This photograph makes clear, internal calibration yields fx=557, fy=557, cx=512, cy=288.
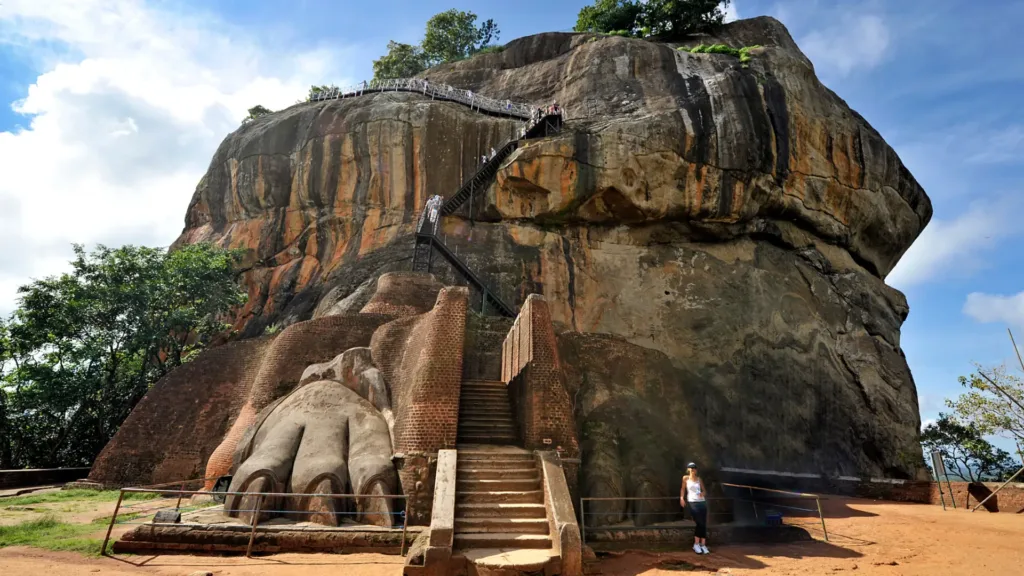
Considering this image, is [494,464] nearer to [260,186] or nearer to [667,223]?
[667,223]

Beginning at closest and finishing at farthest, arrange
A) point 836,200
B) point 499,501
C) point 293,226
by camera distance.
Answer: point 499,501
point 836,200
point 293,226

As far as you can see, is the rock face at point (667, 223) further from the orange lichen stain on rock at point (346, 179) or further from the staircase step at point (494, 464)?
the staircase step at point (494, 464)

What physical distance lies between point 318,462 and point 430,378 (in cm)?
235

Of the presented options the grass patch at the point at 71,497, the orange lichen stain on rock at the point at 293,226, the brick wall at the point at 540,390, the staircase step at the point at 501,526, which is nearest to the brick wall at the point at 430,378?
the brick wall at the point at 540,390

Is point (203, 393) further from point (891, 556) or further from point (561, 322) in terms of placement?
point (891, 556)

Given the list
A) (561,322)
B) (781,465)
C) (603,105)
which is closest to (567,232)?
(561,322)

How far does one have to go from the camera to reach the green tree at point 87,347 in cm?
1936

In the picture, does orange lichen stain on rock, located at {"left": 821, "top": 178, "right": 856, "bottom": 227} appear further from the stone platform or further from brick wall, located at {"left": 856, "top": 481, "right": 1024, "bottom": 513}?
the stone platform

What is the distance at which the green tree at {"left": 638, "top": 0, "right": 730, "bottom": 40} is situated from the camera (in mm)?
34719

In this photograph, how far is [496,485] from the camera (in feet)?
27.3

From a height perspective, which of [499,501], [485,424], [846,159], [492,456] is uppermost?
[846,159]

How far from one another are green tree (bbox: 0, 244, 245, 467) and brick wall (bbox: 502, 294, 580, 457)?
1694 cm

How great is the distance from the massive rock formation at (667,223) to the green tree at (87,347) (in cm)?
491

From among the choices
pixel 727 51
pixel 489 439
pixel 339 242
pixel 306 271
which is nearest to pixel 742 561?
pixel 489 439
